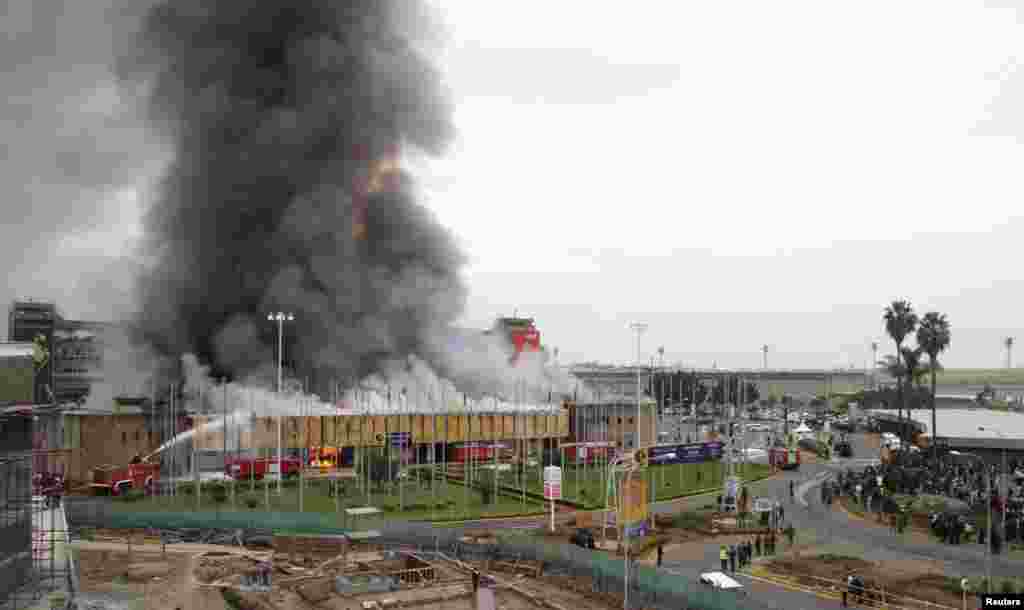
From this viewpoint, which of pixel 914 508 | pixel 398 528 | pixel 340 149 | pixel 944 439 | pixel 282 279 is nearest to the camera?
pixel 398 528

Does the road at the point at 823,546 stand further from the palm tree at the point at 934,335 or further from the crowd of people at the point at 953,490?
the palm tree at the point at 934,335

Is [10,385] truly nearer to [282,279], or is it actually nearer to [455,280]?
[282,279]

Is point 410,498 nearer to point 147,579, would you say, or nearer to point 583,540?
point 583,540

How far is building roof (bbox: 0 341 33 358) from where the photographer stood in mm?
24844

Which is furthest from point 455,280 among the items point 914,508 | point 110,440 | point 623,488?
point 623,488

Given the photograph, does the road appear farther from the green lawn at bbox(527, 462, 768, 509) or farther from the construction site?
the construction site

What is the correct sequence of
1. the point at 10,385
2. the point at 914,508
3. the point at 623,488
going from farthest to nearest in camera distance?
the point at 914,508 → the point at 623,488 → the point at 10,385

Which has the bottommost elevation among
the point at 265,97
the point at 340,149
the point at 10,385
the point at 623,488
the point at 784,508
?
the point at 784,508

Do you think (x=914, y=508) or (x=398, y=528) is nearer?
(x=398, y=528)

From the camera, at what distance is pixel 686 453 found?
67.9 metres

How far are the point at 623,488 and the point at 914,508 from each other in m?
24.5

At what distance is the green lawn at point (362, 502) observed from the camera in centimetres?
4847

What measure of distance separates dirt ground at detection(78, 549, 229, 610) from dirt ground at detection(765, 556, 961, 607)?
21509mm

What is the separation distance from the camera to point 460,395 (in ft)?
271
